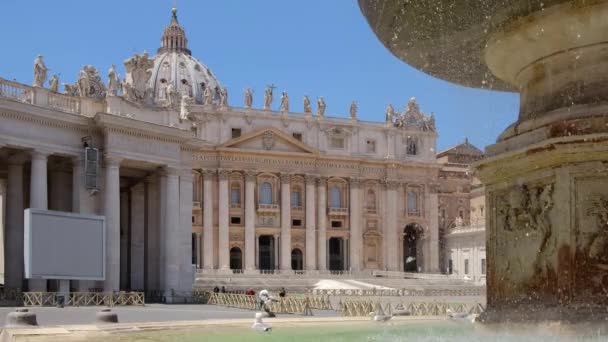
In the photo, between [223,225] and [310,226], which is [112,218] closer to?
[223,225]

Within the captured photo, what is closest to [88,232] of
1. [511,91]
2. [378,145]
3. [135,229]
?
[135,229]

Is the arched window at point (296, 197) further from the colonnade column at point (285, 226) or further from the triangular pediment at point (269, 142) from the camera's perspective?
the triangular pediment at point (269, 142)

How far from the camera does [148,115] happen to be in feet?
127

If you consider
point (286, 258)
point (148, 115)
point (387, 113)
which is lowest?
point (286, 258)

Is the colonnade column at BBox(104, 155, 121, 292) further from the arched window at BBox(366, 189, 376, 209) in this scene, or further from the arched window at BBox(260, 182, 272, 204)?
the arched window at BBox(366, 189, 376, 209)

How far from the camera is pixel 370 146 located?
8950 centimetres

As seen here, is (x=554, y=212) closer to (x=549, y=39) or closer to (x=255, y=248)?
(x=549, y=39)

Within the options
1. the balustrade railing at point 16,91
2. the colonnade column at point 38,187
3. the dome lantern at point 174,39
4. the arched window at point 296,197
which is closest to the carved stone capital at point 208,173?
the arched window at point 296,197

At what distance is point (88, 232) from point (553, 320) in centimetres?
2670

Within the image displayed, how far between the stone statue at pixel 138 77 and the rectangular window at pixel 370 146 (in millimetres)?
50663

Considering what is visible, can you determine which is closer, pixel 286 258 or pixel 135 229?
pixel 135 229

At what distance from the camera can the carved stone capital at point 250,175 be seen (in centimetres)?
8344

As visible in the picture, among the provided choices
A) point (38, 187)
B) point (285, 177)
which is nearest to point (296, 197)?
point (285, 177)

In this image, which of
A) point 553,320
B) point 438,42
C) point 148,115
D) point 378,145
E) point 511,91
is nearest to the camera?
point 553,320
